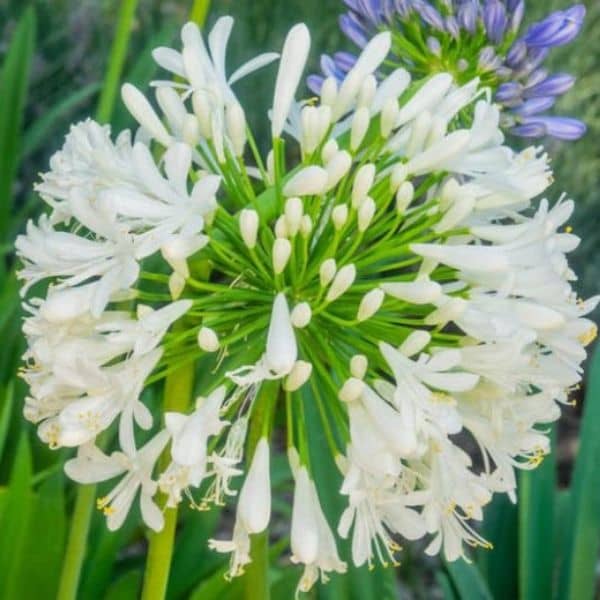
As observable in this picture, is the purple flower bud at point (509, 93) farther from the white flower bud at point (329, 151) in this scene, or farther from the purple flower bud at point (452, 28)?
the white flower bud at point (329, 151)

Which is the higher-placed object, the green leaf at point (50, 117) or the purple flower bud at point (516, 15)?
the green leaf at point (50, 117)

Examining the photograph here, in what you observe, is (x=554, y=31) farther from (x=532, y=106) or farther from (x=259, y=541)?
(x=259, y=541)

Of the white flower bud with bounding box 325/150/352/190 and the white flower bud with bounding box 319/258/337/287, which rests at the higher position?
the white flower bud with bounding box 325/150/352/190

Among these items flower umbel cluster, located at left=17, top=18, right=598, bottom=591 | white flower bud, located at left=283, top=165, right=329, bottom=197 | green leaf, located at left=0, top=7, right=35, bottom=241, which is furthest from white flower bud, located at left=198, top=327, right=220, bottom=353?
green leaf, located at left=0, top=7, right=35, bottom=241

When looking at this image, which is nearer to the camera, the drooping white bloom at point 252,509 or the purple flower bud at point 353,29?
the drooping white bloom at point 252,509

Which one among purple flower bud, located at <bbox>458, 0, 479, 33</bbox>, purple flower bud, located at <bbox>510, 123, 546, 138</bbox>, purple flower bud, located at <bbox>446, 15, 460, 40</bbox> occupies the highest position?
purple flower bud, located at <bbox>458, 0, 479, 33</bbox>

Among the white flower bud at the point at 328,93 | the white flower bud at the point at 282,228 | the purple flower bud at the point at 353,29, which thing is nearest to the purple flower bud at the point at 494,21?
the purple flower bud at the point at 353,29

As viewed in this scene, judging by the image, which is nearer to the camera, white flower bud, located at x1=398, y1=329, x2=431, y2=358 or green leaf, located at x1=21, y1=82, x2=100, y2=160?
white flower bud, located at x1=398, y1=329, x2=431, y2=358

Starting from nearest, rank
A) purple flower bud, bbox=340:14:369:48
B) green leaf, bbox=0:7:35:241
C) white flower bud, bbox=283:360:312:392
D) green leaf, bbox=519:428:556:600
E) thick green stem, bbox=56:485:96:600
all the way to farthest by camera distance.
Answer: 1. white flower bud, bbox=283:360:312:392
2. thick green stem, bbox=56:485:96:600
3. purple flower bud, bbox=340:14:369:48
4. green leaf, bbox=519:428:556:600
5. green leaf, bbox=0:7:35:241

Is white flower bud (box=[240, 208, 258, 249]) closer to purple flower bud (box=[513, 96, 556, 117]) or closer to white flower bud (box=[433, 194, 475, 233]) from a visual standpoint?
white flower bud (box=[433, 194, 475, 233])
